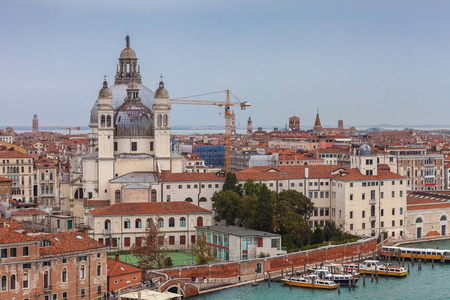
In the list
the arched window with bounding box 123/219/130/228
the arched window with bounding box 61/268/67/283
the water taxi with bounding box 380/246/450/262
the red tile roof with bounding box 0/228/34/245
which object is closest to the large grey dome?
the arched window with bounding box 123/219/130/228

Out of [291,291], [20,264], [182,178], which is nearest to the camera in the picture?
[20,264]

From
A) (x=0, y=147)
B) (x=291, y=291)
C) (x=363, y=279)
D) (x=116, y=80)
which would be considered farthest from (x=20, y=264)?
(x=0, y=147)

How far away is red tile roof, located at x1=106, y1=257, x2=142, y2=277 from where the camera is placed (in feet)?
93.9

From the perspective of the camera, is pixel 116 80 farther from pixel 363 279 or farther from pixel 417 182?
pixel 417 182

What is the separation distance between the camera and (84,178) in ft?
137

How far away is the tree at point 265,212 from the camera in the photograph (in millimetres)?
36875

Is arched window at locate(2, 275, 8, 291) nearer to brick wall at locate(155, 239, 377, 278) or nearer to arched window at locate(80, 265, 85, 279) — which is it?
arched window at locate(80, 265, 85, 279)

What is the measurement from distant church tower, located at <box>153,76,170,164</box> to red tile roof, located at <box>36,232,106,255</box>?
45.5 feet

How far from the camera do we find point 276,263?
34.3m

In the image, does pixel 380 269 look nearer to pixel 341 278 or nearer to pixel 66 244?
pixel 341 278

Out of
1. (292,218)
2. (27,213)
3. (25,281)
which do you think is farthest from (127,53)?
(25,281)

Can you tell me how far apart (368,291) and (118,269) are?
993 centimetres

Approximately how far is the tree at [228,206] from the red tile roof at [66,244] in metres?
10.9

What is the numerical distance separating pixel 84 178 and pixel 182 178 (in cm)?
496
